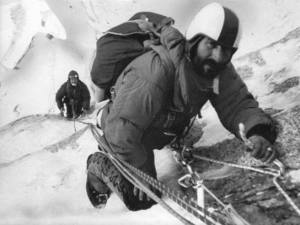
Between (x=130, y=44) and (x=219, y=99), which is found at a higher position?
(x=130, y=44)

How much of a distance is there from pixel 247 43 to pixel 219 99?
337 inches

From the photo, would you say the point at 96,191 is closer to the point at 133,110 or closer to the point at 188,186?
the point at 188,186

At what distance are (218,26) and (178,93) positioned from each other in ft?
1.36

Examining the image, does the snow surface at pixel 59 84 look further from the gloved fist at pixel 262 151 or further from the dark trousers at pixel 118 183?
the gloved fist at pixel 262 151

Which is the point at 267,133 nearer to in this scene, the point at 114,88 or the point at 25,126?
the point at 114,88

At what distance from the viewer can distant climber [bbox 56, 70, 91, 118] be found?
8.39 m

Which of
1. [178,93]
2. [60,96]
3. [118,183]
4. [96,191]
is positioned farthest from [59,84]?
[178,93]

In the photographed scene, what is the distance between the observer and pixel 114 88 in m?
2.97

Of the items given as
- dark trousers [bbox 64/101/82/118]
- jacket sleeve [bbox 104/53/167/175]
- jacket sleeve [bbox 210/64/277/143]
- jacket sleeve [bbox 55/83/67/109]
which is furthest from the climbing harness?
jacket sleeve [bbox 55/83/67/109]

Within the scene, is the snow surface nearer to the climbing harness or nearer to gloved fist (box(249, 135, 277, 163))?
the climbing harness

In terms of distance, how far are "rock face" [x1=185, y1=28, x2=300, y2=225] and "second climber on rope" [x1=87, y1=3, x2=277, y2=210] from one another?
0.44 ft

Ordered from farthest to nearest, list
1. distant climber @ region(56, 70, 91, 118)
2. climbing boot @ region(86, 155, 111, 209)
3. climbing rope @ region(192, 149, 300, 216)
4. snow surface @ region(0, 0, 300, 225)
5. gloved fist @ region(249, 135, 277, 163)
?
distant climber @ region(56, 70, 91, 118), snow surface @ region(0, 0, 300, 225), climbing boot @ region(86, 155, 111, 209), gloved fist @ region(249, 135, 277, 163), climbing rope @ region(192, 149, 300, 216)

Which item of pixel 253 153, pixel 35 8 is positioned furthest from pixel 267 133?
pixel 35 8

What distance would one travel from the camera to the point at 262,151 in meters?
2.73
